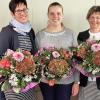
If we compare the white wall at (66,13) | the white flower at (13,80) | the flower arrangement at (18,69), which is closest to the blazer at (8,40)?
the flower arrangement at (18,69)

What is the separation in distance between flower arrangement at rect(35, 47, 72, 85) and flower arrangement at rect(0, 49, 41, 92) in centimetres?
12

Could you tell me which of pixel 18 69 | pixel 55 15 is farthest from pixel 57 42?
pixel 18 69

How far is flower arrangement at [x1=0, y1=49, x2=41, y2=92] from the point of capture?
6.55 ft

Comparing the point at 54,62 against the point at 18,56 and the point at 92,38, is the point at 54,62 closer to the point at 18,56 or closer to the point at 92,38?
the point at 18,56

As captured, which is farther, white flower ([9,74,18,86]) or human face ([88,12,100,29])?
human face ([88,12,100,29])

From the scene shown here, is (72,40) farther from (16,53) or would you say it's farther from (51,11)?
(16,53)

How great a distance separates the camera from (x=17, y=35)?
7.60 ft

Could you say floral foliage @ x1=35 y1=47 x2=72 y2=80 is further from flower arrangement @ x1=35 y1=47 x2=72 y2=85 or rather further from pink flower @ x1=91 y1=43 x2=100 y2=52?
pink flower @ x1=91 y1=43 x2=100 y2=52

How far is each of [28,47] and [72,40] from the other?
16.6 inches

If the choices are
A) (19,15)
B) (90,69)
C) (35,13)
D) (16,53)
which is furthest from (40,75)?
(35,13)

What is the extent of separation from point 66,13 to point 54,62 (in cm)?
84

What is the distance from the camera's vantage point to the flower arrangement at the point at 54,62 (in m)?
2.10

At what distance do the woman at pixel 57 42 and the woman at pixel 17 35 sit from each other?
148 mm

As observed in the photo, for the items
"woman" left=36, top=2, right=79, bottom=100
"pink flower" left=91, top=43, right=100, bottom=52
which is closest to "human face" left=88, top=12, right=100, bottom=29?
"woman" left=36, top=2, right=79, bottom=100
